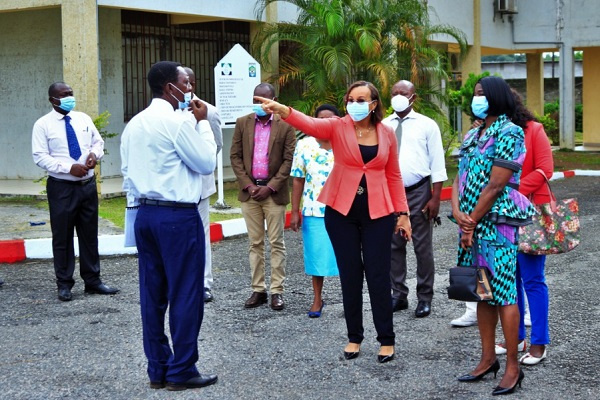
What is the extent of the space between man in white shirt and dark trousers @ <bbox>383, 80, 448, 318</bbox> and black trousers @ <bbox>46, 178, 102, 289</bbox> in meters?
2.80

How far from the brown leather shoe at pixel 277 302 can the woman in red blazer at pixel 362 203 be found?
5.07ft

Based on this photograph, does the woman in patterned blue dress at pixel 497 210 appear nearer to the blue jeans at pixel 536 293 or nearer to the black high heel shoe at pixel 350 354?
the blue jeans at pixel 536 293

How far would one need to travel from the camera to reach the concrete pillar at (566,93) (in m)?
28.4

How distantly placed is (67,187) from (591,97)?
25.2 m

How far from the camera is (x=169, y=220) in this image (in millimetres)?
5781

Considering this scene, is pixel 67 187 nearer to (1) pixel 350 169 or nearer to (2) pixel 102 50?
(1) pixel 350 169

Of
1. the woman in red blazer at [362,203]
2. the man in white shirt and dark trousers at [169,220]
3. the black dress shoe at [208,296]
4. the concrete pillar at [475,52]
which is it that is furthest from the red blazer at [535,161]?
the concrete pillar at [475,52]

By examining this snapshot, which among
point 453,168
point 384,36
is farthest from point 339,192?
point 453,168

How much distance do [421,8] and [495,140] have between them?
13218mm

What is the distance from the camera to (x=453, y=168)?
72.5ft

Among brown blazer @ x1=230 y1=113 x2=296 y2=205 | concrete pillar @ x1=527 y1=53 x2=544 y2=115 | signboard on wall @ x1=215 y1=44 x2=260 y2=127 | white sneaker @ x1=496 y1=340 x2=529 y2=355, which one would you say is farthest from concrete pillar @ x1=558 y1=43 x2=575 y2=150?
white sneaker @ x1=496 y1=340 x2=529 y2=355

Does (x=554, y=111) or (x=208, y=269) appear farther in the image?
(x=554, y=111)

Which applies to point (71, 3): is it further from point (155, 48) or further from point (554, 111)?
point (554, 111)

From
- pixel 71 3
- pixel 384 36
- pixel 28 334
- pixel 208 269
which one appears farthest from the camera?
pixel 384 36
